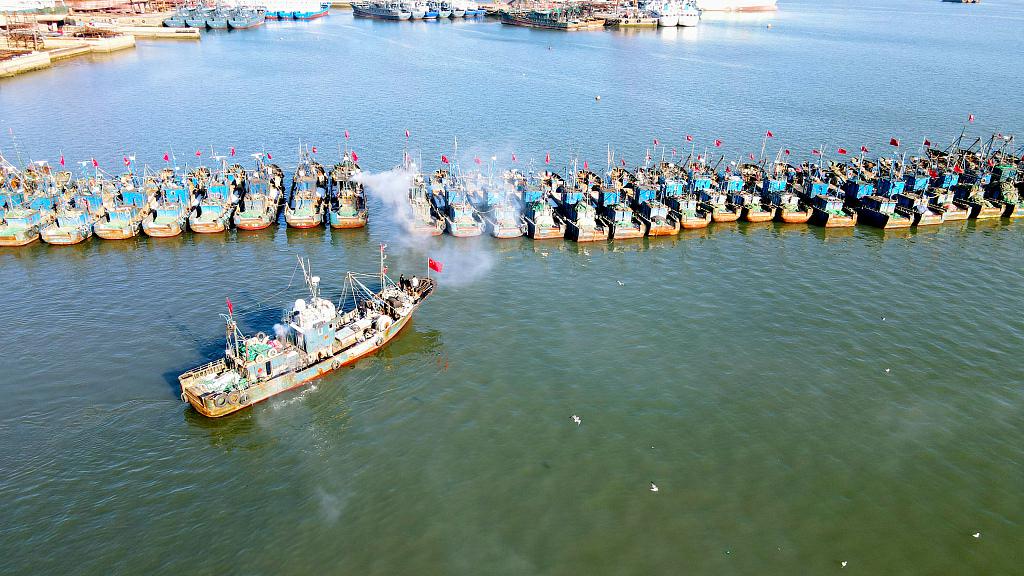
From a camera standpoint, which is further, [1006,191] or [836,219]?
[1006,191]

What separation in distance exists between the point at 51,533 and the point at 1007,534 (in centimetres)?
5946

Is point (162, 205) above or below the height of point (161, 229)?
above

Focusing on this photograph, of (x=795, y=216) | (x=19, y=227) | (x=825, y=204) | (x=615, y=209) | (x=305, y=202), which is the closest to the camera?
(x=19, y=227)

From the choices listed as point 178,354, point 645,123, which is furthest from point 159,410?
point 645,123

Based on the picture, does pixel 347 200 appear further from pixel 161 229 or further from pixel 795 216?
pixel 795 216

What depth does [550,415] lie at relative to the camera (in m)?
50.5

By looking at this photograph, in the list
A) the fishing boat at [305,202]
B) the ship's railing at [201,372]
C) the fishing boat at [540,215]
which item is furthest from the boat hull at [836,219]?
the ship's railing at [201,372]

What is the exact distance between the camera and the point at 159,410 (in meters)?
49.4

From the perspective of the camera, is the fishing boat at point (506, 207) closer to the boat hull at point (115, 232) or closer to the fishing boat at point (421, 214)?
the fishing boat at point (421, 214)

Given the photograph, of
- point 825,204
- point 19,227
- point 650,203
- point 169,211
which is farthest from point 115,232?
point 825,204

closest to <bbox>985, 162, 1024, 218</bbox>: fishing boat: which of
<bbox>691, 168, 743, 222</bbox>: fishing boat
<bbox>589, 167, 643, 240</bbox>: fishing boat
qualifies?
<bbox>691, 168, 743, 222</bbox>: fishing boat

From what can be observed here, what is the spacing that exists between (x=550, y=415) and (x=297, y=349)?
21.1 meters

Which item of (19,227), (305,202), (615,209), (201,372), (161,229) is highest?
(305,202)

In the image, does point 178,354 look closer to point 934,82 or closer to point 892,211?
point 892,211
